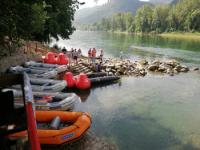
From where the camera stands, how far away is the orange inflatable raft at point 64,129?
8.69m

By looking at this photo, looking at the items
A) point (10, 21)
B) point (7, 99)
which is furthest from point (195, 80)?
point (7, 99)

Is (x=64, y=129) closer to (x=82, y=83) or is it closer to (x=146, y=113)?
(x=146, y=113)

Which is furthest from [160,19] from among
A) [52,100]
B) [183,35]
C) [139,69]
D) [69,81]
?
[52,100]

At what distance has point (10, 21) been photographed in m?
7.10

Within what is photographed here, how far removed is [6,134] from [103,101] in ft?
39.4

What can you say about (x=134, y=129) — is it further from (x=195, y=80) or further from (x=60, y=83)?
(x=195, y=80)

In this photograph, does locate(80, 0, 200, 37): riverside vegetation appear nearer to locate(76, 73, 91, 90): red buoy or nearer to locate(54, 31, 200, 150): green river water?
locate(54, 31, 200, 150): green river water

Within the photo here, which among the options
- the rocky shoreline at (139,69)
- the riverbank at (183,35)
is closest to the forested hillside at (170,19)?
the riverbank at (183,35)

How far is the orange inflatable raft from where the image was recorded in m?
8.69

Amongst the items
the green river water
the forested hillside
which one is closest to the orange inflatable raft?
the green river water

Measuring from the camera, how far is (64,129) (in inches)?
356

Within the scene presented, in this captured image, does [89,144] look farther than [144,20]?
No

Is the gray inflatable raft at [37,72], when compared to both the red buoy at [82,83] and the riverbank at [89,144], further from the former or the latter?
the riverbank at [89,144]

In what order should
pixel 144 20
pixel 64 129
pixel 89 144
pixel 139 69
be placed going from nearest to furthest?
pixel 64 129
pixel 89 144
pixel 139 69
pixel 144 20
